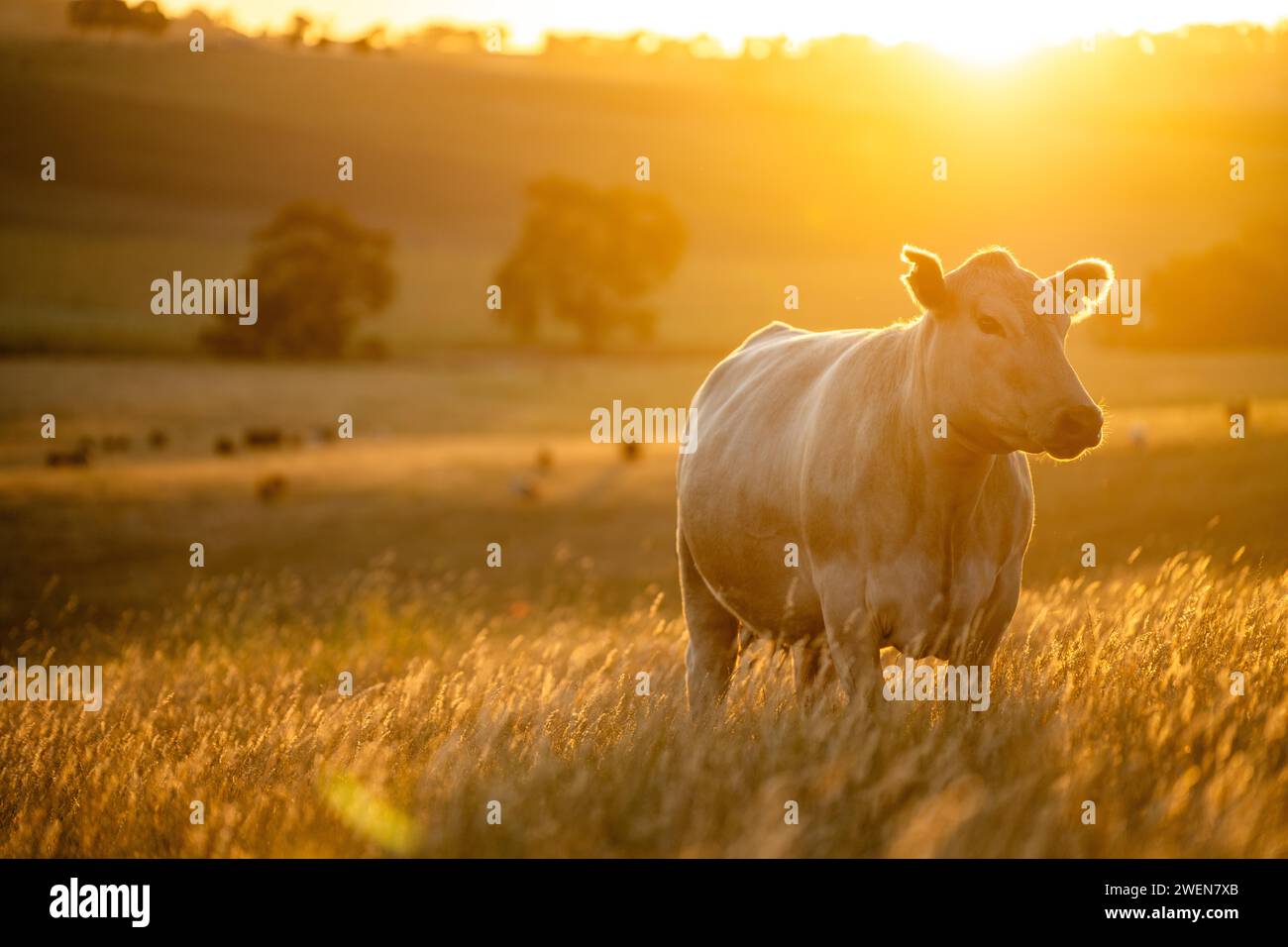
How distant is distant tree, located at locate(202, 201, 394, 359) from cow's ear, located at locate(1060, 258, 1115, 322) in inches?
2380

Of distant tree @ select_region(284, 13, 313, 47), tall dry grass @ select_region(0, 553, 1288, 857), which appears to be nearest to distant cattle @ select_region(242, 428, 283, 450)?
tall dry grass @ select_region(0, 553, 1288, 857)

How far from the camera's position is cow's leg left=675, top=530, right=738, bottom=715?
24.1 feet

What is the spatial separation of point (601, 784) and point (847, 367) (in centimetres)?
267

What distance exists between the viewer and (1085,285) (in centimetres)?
562

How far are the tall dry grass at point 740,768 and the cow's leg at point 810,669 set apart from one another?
0.15 meters

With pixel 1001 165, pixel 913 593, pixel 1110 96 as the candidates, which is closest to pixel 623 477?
pixel 913 593

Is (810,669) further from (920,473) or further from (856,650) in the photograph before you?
(920,473)

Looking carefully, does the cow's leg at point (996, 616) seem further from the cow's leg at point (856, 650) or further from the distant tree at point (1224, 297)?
the distant tree at point (1224, 297)

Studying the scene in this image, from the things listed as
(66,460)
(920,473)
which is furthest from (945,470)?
(66,460)

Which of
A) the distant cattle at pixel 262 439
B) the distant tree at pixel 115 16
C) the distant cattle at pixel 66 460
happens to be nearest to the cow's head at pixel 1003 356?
the distant cattle at pixel 66 460

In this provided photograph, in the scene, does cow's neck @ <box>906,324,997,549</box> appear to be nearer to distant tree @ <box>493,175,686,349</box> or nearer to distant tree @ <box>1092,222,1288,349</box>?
distant tree @ <box>1092,222,1288,349</box>

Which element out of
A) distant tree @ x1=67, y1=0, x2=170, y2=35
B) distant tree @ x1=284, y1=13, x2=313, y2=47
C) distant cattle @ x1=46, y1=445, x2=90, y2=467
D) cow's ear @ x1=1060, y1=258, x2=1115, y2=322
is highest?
distant tree @ x1=284, y1=13, x2=313, y2=47

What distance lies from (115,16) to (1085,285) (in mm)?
110485

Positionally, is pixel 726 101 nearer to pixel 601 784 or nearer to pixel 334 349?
pixel 334 349
